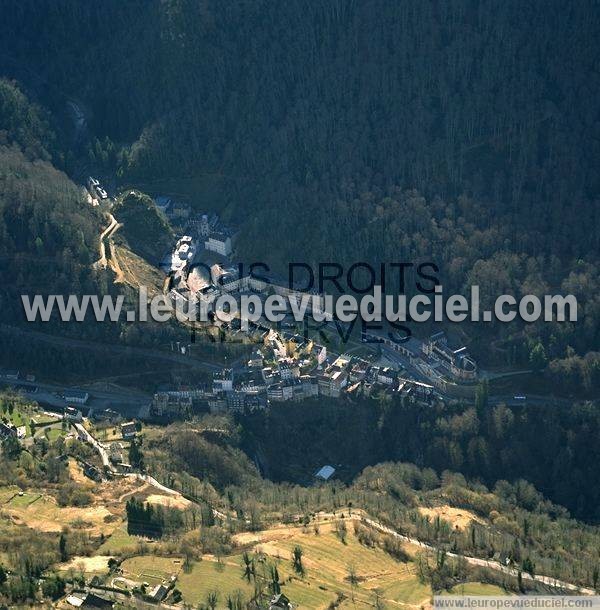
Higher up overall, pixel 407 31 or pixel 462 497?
pixel 407 31

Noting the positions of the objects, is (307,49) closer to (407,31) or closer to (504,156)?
(407,31)

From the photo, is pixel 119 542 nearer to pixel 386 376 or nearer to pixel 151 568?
pixel 151 568

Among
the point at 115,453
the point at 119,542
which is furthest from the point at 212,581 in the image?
the point at 115,453

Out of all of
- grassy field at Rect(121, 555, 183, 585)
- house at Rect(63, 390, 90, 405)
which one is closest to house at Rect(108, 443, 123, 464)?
house at Rect(63, 390, 90, 405)

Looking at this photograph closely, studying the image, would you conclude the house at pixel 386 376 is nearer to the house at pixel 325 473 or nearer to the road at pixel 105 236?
the house at pixel 325 473

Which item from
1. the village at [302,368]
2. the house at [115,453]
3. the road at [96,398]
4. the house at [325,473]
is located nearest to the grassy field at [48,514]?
the house at [115,453]

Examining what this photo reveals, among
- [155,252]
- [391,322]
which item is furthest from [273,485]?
[155,252]
